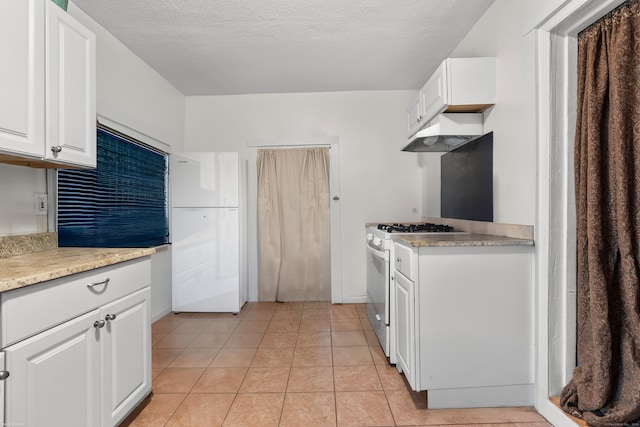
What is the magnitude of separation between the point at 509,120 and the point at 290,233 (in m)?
2.57

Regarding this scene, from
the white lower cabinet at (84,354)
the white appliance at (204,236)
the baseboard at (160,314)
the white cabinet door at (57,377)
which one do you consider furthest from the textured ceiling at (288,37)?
the baseboard at (160,314)

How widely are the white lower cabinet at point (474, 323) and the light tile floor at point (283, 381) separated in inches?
5.6

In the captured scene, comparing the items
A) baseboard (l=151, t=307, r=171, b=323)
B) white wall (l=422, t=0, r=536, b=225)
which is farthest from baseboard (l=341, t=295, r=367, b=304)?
white wall (l=422, t=0, r=536, b=225)

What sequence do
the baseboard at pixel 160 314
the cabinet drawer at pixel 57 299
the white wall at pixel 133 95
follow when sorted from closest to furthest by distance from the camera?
the cabinet drawer at pixel 57 299 < the white wall at pixel 133 95 < the baseboard at pixel 160 314

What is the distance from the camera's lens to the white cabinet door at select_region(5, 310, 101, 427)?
41.8 inches

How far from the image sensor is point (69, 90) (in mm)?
1679

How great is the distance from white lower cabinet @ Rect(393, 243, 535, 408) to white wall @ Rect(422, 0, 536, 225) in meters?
0.33

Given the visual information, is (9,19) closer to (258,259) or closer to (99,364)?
(99,364)

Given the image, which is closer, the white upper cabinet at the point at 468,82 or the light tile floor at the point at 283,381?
the light tile floor at the point at 283,381

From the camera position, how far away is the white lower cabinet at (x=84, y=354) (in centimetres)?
108

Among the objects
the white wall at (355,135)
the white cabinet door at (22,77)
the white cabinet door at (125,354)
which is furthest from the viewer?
the white wall at (355,135)

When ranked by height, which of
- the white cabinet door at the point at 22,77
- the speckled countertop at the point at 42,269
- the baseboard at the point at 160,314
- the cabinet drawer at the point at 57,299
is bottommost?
the baseboard at the point at 160,314

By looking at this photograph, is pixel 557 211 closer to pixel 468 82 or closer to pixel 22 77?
pixel 468 82

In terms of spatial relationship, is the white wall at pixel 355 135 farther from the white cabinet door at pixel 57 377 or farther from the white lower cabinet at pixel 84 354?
the white cabinet door at pixel 57 377
